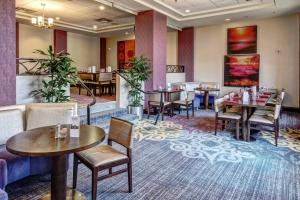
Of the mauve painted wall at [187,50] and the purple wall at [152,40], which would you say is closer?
the purple wall at [152,40]

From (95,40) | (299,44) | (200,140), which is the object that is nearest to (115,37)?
(95,40)

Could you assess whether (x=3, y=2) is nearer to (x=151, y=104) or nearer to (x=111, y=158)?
(x=111, y=158)

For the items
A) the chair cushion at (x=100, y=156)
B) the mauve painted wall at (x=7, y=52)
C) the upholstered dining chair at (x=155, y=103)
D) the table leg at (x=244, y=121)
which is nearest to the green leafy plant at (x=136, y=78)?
the upholstered dining chair at (x=155, y=103)

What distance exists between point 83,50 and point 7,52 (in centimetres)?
912

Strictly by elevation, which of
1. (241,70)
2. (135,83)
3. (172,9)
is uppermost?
(172,9)

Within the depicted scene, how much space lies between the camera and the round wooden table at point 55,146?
80.5 inches

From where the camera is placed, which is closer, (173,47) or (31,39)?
(31,39)

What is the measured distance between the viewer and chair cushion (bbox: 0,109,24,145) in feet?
10.2

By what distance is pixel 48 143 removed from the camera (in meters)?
2.22

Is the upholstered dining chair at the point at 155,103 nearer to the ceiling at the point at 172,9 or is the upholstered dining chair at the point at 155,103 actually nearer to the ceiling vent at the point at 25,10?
the ceiling at the point at 172,9

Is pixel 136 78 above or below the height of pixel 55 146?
above

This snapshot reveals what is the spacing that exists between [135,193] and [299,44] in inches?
330

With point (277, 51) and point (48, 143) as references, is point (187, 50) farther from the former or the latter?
point (48, 143)

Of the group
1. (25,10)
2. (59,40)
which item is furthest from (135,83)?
(59,40)
